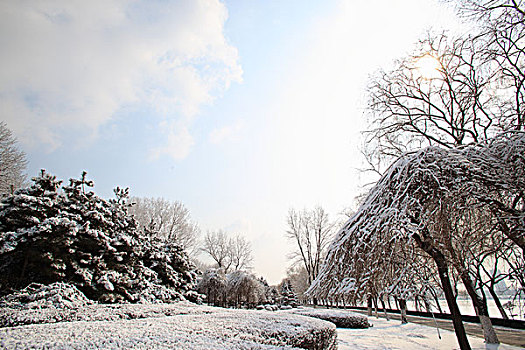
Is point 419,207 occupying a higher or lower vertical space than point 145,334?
higher

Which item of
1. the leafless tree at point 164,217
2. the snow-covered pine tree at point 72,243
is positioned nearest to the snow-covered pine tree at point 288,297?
the leafless tree at point 164,217

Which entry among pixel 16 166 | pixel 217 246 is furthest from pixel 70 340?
pixel 217 246

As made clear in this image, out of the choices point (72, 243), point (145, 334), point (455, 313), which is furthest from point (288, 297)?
point (145, 334)

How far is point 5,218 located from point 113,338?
25.6 ft

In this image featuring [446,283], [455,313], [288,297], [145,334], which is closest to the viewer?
[145,334]

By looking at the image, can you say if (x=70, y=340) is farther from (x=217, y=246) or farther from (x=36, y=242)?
(x=217, y=246)

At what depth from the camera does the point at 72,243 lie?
347 inches

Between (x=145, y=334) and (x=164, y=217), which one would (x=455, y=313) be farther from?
(x=164, y=217)

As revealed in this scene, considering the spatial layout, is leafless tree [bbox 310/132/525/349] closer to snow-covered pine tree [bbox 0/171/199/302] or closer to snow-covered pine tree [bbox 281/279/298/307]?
snow-covered pine tree [bbox 0/171/199/302]

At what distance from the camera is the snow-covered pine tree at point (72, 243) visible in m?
7.91

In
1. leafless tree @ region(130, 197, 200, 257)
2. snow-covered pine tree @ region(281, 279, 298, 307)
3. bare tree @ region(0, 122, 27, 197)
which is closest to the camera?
bare tree @ region(0, 122, 27, 197)

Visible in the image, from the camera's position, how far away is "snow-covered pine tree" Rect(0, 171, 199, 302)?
7.91 metres

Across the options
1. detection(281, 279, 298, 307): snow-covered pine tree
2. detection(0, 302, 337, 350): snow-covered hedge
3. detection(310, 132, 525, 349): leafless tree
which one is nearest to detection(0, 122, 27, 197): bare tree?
detection(0, 302, 337, 350): snow-covered hedge

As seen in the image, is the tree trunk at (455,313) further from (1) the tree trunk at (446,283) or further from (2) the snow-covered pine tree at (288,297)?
(2) the snow-covered pine tree at (288,297)
